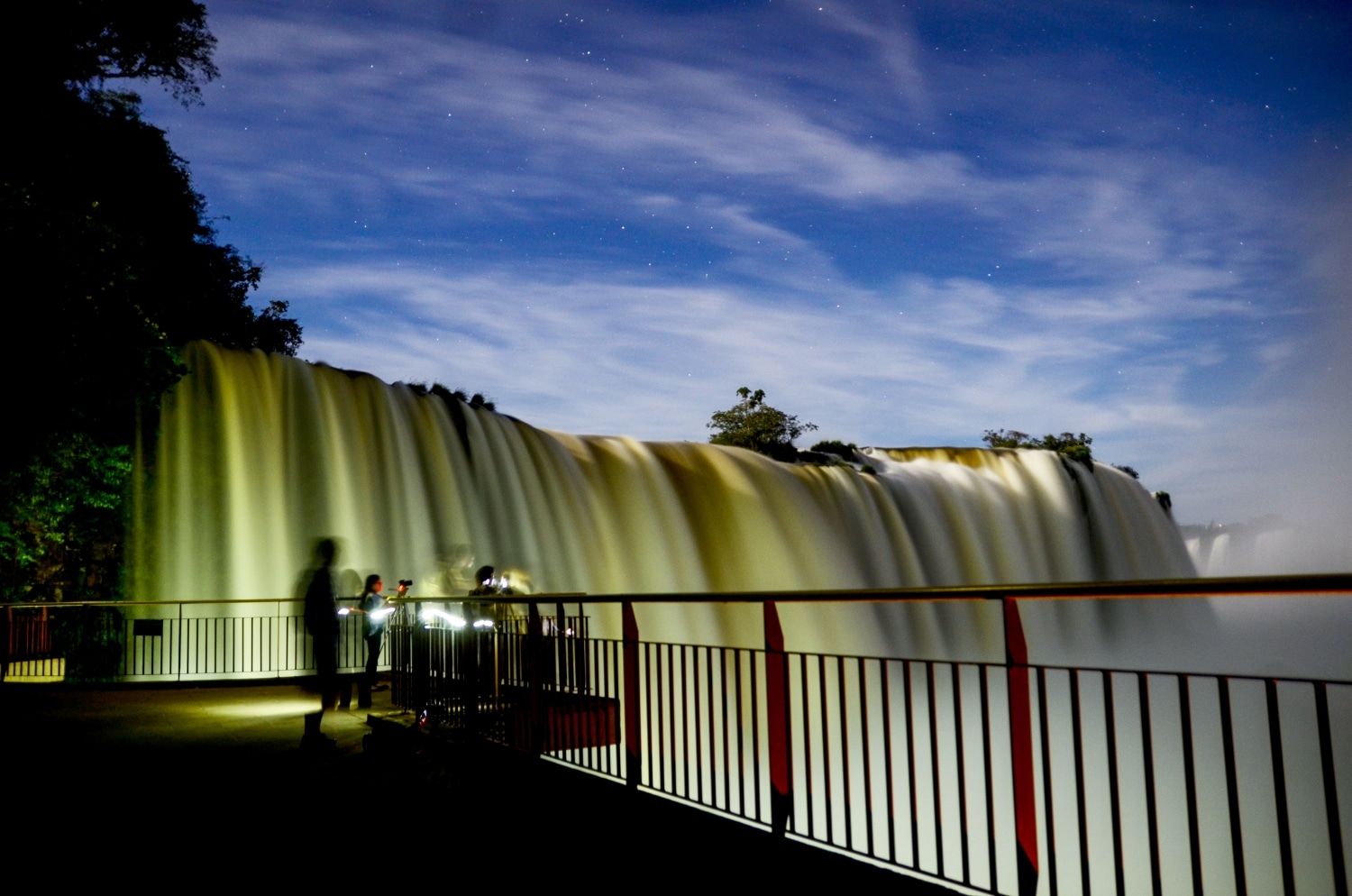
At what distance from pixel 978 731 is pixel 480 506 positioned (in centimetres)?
1235

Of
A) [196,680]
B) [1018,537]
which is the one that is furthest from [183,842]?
[1018,537]

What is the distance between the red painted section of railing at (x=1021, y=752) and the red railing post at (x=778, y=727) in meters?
1.32

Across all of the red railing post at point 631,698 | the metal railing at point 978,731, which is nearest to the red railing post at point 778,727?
the metal railing at point 978,731

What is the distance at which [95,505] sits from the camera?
678 inches

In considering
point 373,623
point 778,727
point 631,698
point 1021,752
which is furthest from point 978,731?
point 1021,752

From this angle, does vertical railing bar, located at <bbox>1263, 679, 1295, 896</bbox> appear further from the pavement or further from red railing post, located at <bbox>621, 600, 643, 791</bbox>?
red railing post, located at <bbox>621, 600, 643, 791</bbox>

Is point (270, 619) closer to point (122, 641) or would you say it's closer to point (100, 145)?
point (122, 641)

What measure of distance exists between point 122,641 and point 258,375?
5.56 m

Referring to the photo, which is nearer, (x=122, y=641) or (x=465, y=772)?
(x=465, y=772)

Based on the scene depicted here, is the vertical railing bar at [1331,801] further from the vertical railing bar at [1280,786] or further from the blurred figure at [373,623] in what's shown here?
the blurred figure at [373,623]

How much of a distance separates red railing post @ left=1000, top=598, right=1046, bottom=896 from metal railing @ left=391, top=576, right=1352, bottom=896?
12mm

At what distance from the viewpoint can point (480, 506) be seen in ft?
70.0

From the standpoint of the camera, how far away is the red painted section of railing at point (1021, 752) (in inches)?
140

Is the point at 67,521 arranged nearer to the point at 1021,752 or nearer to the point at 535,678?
the point at 535,678
